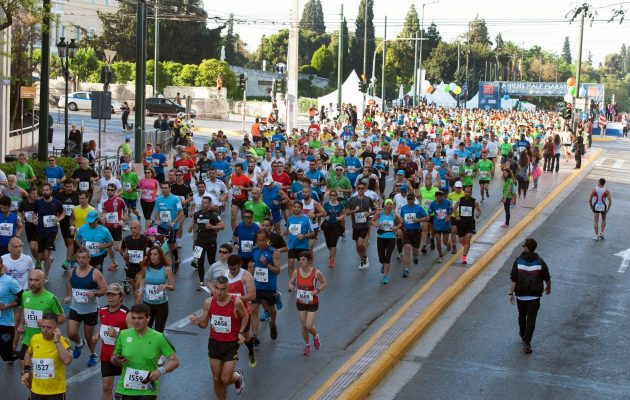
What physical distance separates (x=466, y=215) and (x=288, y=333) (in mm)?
6432

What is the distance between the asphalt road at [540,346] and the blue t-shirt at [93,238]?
174 inches

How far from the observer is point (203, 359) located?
40.2 feet

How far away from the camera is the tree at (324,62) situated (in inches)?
4579

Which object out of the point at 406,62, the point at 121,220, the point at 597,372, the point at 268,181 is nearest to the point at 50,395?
the point at 597,372

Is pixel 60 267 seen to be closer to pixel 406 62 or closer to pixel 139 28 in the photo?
pixel 139 28

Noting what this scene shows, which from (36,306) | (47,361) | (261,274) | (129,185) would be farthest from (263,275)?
(129,185)

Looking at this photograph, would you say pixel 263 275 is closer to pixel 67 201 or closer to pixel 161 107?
pixel 67 201

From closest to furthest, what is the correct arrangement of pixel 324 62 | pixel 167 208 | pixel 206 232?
pixel 206 232 < pixel 167 208 < pixel 324 62

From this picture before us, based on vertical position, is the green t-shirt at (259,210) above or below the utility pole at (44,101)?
below

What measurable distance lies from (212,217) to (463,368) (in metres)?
5.03

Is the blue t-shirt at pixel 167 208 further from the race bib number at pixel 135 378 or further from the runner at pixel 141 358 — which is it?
the race bib number at pixel 135 378

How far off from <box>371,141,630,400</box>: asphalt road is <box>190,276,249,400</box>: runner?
2115 millimetres

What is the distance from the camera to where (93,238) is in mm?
13969

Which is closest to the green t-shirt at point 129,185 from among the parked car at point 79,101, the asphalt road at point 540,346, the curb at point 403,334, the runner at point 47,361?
the curb at point 403,334
